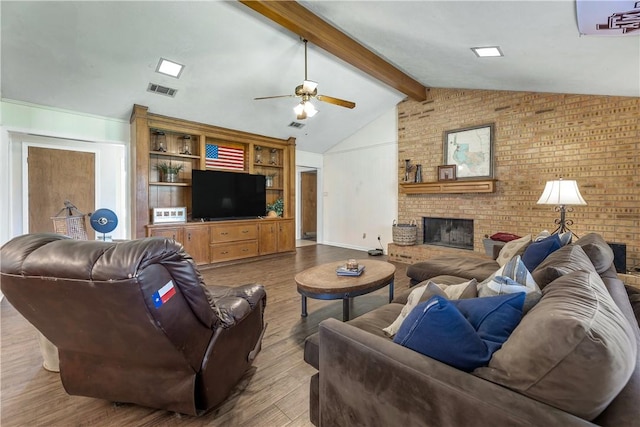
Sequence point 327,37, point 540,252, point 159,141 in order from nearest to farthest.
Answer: point 540,252 < point 327,37 < point 159,141

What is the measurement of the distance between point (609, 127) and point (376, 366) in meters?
4.57

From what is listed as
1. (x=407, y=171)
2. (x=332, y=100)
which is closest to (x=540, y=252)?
Answer: (x=332, y=100)

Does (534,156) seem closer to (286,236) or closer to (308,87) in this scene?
(308,87)

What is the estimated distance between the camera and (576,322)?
0.70m

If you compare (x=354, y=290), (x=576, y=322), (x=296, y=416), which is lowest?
(x=296, y=416)

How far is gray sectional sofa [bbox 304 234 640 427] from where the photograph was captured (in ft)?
2.18

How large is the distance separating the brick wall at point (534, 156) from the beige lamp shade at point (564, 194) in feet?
2.89

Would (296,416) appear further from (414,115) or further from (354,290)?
(414,115)

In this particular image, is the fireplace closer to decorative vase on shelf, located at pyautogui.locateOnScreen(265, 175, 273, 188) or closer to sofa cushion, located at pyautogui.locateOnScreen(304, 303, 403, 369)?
decorative vase on shelf, located at pyautogui.locateOnScreen(265, 175, 273, 188)

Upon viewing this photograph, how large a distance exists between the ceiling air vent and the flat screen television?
1222mm

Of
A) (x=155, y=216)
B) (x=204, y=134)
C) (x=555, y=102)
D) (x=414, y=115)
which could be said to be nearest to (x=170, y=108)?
(x=204, y=134)

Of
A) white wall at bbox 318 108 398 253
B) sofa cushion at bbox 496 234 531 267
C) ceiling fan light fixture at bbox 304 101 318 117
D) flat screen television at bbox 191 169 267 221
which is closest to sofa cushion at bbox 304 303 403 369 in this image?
sofa cushion at bbox 496 234 531 267

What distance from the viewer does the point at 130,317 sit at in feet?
3.81

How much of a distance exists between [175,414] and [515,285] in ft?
6.08
